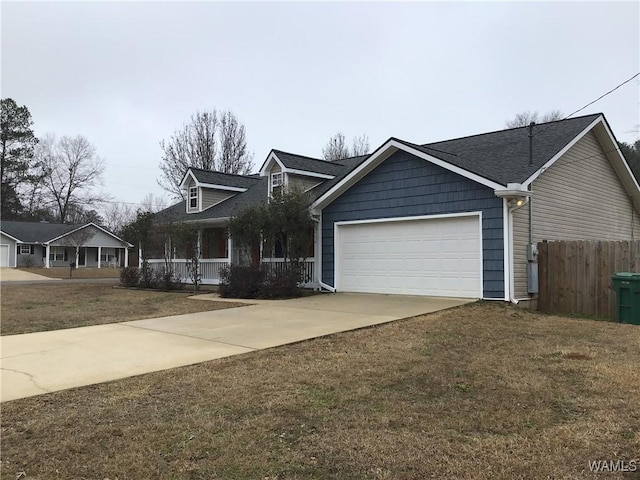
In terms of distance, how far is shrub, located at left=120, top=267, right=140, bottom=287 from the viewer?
814 inches

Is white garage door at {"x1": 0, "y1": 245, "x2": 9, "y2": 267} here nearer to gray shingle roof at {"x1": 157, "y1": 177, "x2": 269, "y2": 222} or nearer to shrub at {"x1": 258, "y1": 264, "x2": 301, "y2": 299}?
gray shingle roof at {"x1": 157, "y1": 177, "x2": 269, "y2": 222}

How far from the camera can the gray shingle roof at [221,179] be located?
2129cm

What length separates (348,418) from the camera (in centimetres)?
432

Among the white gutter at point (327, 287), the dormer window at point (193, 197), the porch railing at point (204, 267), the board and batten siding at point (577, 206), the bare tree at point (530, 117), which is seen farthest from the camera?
the bare tree at point (530, 117)

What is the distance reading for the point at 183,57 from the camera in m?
15.7

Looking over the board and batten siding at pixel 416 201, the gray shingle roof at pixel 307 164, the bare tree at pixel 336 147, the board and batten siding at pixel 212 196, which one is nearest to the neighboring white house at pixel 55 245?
the bare tree at pixel 336 147

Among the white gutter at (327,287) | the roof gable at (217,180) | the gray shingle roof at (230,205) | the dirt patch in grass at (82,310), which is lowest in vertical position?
the dirt patch in grass at (82,310)

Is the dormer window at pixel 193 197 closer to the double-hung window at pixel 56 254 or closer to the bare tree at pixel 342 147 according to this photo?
the bare tree at pixel 342 147

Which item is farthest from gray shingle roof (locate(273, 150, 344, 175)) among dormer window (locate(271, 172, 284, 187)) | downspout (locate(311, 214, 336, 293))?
downspout (locate(311, 214, 336, 293))

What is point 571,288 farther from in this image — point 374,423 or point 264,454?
point 264,454

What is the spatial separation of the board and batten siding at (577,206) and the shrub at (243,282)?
24.0 ft

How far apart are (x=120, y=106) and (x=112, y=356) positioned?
21.8 metres

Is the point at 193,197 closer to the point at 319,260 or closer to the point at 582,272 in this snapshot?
the point at 319,260

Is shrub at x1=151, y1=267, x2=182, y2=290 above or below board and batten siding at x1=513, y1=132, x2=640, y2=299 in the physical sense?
below
